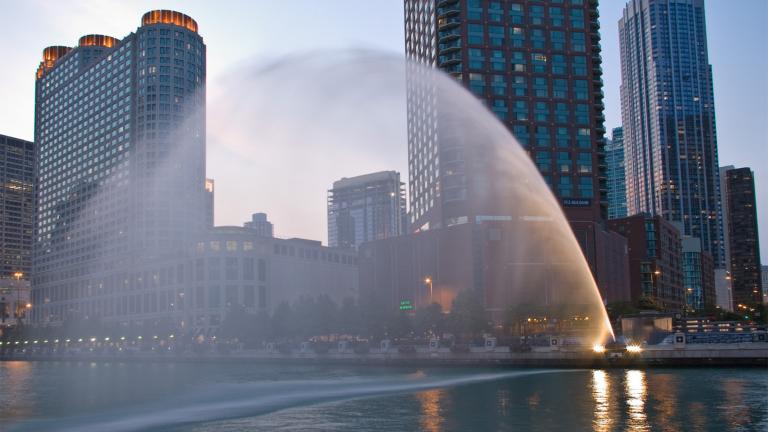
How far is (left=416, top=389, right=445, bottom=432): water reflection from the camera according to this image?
45153 millimetres

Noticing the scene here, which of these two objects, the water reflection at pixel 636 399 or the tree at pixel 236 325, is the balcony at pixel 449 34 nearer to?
the tree at pixel 236 325

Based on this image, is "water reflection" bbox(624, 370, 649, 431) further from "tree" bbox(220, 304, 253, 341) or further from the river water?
"tree" bbox(220, 304, 253, 341)

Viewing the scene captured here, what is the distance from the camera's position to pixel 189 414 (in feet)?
177

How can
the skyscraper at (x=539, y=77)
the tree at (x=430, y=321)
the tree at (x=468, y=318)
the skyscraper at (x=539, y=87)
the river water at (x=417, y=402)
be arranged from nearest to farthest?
the river water at (x=417, y=402) < the tree at (x=468, y=318) < the tree at (x=430, y=321) < the skyscraper at (x=539, y=87) < the skyscraper at (x=539, y=77)

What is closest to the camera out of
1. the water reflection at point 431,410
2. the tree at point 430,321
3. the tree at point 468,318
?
the water reflection at point 431,410

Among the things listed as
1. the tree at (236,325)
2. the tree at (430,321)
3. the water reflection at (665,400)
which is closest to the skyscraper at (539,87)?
the tree at (430,321)

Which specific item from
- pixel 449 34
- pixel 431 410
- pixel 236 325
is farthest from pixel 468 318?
pixel 449 34

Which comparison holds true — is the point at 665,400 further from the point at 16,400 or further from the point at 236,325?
the point at 236,325

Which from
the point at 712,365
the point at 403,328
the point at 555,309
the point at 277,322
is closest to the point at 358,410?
the point at 712,365

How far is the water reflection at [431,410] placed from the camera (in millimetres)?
45153

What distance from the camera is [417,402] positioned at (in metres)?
56.7

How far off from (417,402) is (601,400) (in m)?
13.0

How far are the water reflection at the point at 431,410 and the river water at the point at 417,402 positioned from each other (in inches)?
2.6

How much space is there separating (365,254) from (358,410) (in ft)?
468
